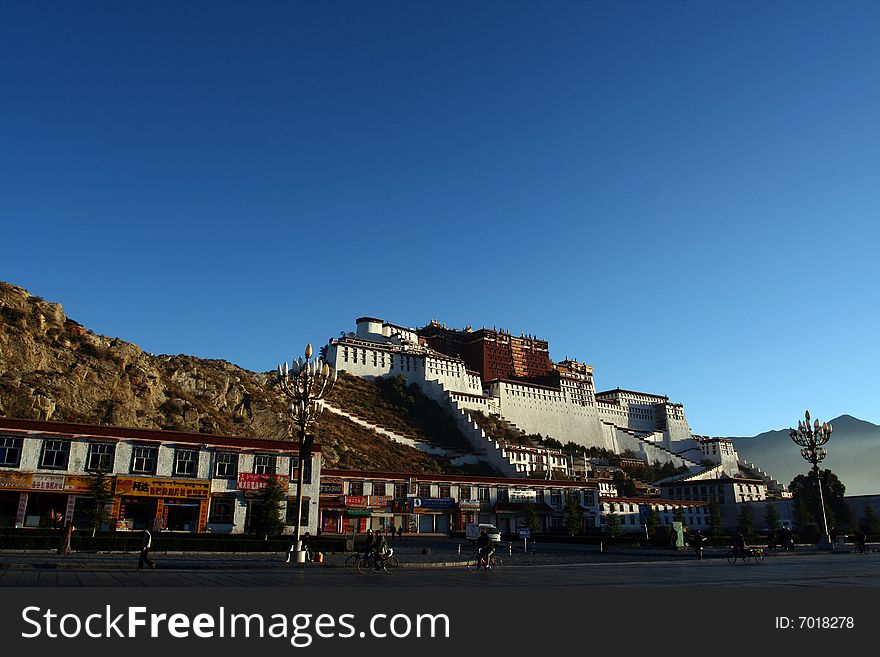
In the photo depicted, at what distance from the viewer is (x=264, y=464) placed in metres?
45.8

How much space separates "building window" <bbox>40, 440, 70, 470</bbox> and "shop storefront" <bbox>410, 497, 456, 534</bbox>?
111 ft

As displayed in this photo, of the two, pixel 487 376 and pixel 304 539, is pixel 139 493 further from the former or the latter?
pixel 487 376

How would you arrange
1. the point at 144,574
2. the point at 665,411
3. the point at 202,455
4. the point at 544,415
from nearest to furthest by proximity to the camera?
the point at 144,574 < the point at 202,455 < the point at 544,415 < the point at 665,411

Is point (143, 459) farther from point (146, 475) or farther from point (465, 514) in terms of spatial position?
point (465, 514)

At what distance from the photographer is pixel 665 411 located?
15850 cm

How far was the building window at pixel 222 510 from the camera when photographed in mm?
43438

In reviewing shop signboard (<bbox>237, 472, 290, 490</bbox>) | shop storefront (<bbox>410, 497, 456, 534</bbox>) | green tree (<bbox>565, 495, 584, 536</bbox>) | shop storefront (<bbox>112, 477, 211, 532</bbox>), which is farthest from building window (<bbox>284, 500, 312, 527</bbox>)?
green tree (<bbox>565, 495, 584, 536</bbox>)

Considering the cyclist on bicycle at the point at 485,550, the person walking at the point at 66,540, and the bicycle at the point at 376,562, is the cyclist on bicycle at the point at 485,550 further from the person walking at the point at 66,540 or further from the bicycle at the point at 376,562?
the person walking at the point at 66,540

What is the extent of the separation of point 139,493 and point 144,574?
2589 cm

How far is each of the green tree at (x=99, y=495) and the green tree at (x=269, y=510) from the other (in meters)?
9.20

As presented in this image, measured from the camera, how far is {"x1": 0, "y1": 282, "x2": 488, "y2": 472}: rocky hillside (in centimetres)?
6488

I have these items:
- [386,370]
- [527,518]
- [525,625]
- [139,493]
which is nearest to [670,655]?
[525,625]

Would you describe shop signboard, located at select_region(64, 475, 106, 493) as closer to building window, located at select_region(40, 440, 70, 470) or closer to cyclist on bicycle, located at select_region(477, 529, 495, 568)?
building window, located at select_region(40, 440, 70, 470)

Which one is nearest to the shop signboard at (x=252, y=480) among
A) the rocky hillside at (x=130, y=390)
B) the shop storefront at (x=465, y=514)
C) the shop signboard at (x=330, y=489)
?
the shop signboard at (x=330, y=489)
